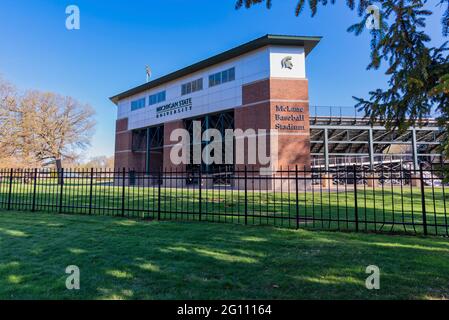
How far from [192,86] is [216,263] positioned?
94.8 ft

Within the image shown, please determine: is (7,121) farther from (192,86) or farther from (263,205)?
(263,205)

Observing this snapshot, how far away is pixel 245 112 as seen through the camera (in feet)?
86.6

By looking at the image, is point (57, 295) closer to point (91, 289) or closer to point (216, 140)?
point (91, 289)

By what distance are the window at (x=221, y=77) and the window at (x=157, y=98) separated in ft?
27.6

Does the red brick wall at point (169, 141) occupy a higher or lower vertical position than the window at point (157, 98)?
lower

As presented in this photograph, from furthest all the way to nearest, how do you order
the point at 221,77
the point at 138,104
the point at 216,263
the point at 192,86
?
1. the point at 138,104
2. the point at 192,86
3. the point at 221,77
4. the point at 216,263

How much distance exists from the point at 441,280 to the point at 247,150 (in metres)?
→ 22.2

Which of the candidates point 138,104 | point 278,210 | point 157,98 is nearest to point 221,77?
point 157,98

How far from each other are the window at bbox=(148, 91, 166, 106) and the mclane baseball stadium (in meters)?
0.21

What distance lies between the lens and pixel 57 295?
135 inches

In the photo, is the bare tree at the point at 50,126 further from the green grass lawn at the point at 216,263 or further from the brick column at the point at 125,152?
the green grass lawn at the point at 216,263

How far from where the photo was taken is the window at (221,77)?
2775cm

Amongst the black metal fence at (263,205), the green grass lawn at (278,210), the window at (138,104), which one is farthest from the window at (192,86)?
the green grass lawn at (278,210)

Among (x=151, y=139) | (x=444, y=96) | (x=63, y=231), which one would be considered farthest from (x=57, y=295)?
(x=151, y=139)
